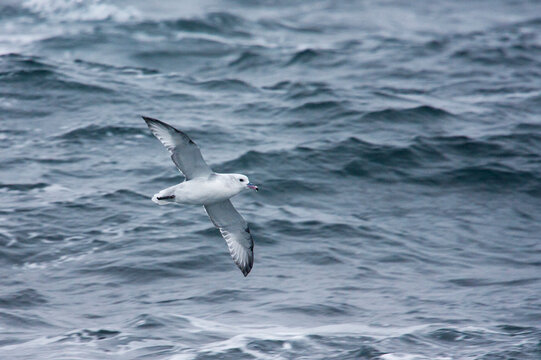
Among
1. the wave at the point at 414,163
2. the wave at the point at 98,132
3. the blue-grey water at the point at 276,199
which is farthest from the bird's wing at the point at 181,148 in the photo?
the wave at the point at 98,132

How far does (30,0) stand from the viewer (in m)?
28.4

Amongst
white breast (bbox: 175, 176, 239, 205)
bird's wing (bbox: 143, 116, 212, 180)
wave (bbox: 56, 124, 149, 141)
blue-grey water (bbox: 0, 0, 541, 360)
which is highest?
bird's wing (bbox: 143, 116, 212, 180)

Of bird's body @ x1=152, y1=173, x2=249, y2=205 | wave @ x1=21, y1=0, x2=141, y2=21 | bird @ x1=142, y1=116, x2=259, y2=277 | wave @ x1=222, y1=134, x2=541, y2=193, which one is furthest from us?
wave @ x1=21, y1=0, x2=141, y2=21

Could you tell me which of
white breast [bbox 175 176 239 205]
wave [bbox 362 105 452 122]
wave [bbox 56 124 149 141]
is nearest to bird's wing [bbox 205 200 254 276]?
white breast [bbox 175 176 239 205]

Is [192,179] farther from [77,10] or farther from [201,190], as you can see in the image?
[77,10]

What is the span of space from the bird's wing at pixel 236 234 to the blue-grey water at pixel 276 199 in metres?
0.62

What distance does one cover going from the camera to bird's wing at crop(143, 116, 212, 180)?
10.3 metres

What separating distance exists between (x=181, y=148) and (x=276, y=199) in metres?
4.64

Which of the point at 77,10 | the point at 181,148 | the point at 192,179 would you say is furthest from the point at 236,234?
the point at 77,10

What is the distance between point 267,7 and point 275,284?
20.6m

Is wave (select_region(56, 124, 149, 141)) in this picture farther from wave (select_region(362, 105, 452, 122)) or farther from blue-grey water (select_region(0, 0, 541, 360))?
wave (select_region(362, 105, 452, 122))

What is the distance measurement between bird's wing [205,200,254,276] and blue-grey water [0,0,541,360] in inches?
24.4

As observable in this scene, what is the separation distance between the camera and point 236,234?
11945 mm

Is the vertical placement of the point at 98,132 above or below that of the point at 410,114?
above
